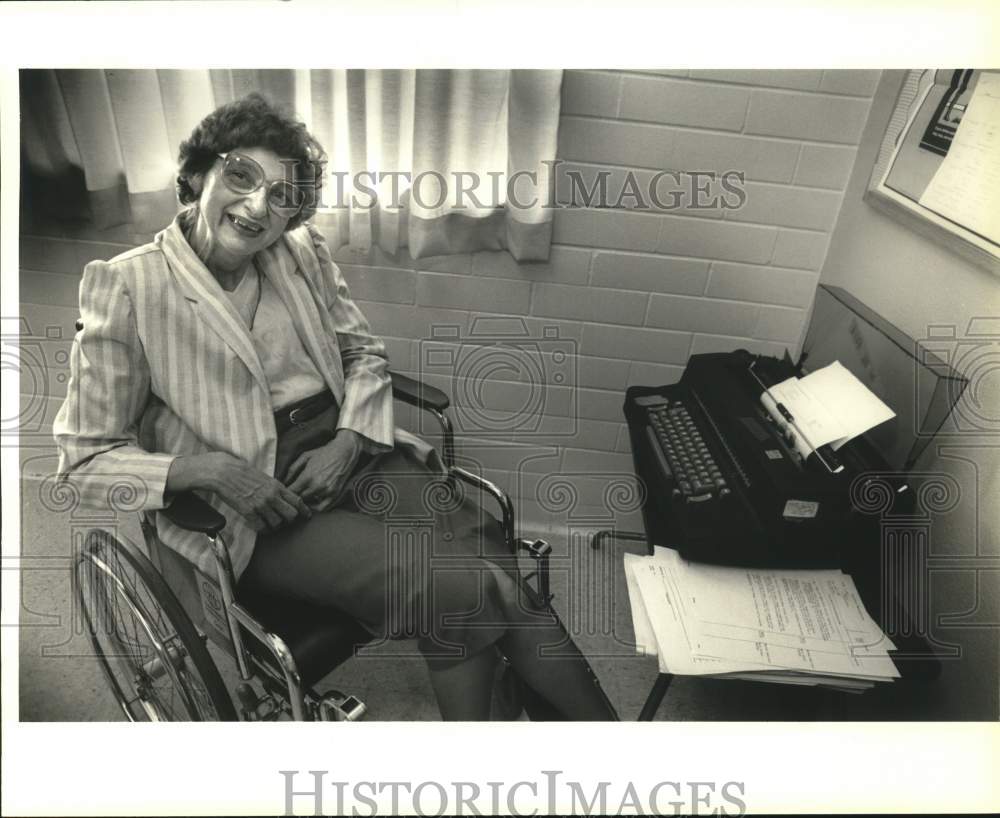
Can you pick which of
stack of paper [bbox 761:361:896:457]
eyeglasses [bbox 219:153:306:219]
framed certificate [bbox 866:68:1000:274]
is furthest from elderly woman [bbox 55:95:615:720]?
framed certificate [bbox 866:68:1000:274]

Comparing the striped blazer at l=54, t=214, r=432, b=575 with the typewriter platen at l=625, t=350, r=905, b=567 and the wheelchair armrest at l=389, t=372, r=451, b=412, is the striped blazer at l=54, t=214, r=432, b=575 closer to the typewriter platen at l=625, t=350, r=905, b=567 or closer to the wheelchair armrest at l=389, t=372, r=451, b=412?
the wheelchair armrest at l=389, t=372, r=451, b=412

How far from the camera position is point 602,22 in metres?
0.88

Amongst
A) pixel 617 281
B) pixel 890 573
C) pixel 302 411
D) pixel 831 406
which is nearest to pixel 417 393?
pixel 302 411

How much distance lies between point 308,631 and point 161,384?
42 centimetres

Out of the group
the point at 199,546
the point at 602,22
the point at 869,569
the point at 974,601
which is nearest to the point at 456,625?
the point at 199,546

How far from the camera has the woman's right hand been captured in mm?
912

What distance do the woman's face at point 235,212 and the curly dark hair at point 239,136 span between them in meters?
0.01

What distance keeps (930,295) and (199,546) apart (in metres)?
1.20

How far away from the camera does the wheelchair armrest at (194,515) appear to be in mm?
867

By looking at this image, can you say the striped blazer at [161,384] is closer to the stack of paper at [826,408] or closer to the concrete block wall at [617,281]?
the concrete block wall at [617,281]

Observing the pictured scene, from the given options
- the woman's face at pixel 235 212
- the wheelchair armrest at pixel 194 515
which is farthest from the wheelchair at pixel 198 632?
the woman's face at pixel 235 212

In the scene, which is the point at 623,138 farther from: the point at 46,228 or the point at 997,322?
the point at 46,228

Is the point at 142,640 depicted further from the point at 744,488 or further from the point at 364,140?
the point at 744,488

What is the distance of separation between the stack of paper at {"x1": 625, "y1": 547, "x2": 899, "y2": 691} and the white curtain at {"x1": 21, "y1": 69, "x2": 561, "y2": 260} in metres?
0.64
